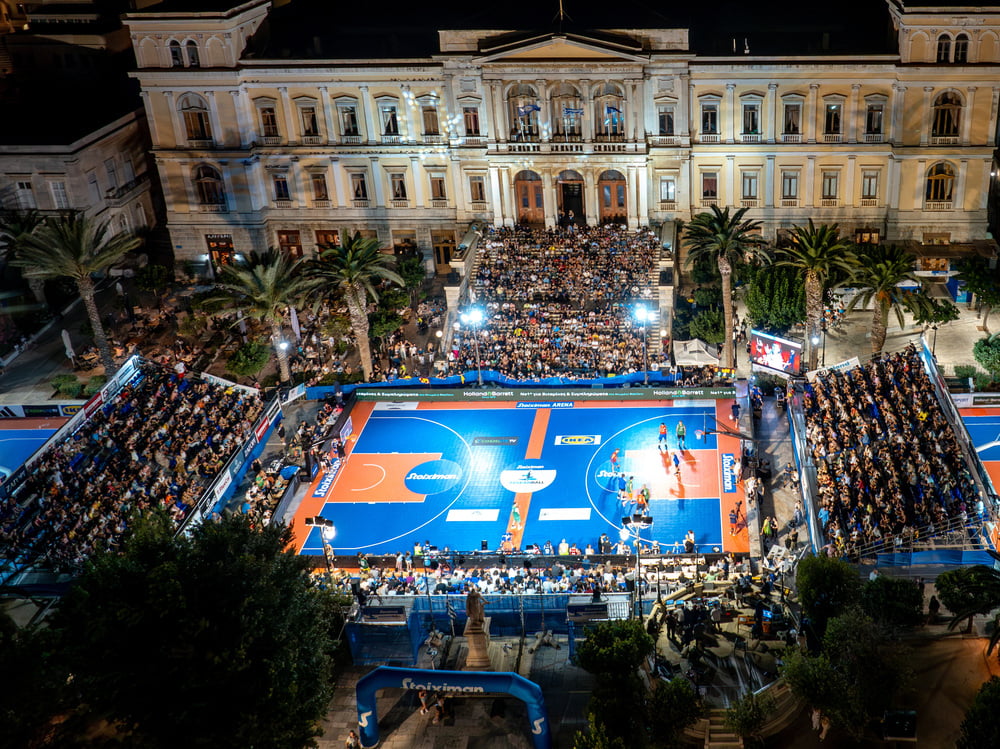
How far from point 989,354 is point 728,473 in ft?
59.9

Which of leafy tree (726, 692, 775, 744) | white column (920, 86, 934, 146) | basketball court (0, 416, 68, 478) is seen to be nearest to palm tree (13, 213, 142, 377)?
basketball court (0, 416, 68, 478)

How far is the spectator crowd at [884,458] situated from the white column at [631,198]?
2281 centimetres

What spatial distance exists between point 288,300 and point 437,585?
89.4ft

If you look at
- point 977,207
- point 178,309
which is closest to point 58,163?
point 178,309

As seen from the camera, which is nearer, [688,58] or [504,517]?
[504,517]

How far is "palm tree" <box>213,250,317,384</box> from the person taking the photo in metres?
74.8

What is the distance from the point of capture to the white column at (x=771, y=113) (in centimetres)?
8331

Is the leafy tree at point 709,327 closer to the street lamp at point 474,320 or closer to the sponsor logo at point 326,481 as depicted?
the street lamp at point 474,320

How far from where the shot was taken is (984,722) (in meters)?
39.1

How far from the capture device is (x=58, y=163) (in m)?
87.6

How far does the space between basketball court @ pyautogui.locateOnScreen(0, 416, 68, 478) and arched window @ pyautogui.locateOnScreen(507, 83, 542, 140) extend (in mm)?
38677

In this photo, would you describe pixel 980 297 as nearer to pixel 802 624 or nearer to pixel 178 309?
pixel 802 624

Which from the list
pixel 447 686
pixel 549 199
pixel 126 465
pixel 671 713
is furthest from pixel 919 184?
pixel 126 465

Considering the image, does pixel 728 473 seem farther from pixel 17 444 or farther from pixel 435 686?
pixel 17 444
